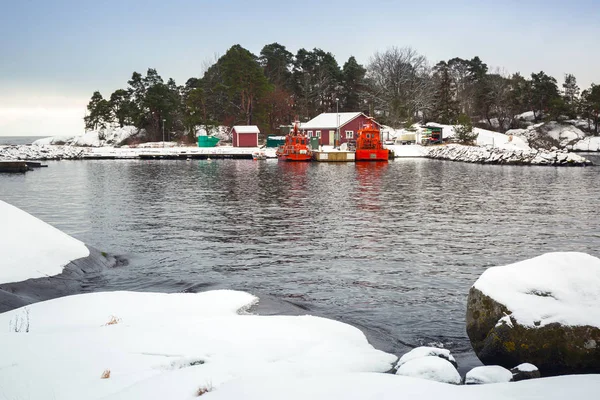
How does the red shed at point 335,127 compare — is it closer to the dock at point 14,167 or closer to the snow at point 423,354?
the dock at point 14,167

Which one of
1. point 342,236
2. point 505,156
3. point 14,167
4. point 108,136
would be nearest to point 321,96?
point 108,136

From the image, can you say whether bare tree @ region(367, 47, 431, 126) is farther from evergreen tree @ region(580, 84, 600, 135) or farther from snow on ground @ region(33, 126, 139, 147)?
snow on ground @ region(33, 126, 139, 147)

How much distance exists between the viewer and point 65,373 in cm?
642

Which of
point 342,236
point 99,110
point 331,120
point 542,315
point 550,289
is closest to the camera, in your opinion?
point 542,315

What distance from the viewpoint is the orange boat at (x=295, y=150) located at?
72.0 meters

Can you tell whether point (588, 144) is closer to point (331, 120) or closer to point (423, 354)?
point (331, 120)

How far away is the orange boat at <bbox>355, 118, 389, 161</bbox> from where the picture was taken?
236 feet

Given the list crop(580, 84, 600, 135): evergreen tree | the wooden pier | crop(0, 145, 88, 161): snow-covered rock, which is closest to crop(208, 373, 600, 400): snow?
the wooden pier

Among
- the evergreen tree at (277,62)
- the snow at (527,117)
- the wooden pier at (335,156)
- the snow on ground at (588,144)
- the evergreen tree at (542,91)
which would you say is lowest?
the wooden pier at (335,156)

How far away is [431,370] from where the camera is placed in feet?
22.1

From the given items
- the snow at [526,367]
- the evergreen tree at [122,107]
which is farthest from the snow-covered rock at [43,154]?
the snow at [526,367]

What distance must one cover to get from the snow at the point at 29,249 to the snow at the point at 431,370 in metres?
8.96

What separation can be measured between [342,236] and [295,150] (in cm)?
5284

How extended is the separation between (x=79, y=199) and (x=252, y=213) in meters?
12.8
